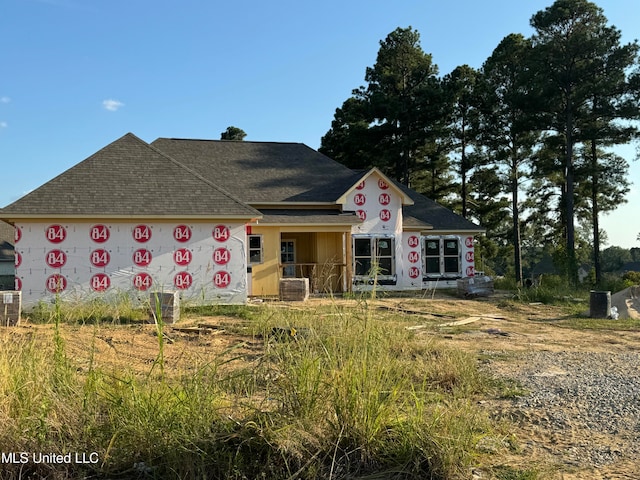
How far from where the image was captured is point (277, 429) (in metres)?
3.68

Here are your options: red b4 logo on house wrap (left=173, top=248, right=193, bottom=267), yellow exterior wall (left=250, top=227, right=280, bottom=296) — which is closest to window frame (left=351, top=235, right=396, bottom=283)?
Result: yellow exterior wall (left=250, top=227, right=280, bottom=296)

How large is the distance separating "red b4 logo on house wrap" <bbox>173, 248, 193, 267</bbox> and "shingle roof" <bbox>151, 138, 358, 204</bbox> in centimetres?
508

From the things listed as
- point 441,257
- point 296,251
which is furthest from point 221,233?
point 441,257

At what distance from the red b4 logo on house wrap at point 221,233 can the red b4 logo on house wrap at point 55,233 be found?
4172 mm

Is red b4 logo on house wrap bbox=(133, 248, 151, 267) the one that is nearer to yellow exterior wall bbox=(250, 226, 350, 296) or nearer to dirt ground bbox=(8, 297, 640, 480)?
dirt ground bbox=(8, 297, 640, 480)

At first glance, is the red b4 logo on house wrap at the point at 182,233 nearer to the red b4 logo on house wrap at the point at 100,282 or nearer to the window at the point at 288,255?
the red b4 logo on house wrap at the point at 100,282

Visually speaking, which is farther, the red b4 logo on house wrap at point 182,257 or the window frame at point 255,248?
the window frame at point 255,248

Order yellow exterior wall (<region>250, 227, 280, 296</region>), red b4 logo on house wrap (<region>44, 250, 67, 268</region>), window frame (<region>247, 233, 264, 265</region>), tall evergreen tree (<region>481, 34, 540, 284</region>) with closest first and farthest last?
red b4 logo on house wrap (<region>44, 250, 67, 268</region>)
yellow exterior wall (<region>250, 227, 280, 296</region>)
window frame (<region>247, 233, 264, 265</region>)
tall evergreen tree (<region>481, 34, 540, 284</region>)

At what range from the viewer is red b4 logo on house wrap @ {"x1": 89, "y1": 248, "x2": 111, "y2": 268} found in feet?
47.4

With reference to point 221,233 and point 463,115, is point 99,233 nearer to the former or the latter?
point 221,233

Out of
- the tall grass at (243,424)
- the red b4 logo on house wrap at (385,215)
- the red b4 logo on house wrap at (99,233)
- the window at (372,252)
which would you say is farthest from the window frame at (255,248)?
the tall grass at (243,424)

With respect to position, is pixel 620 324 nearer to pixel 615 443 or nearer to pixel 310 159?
pixel 615 443

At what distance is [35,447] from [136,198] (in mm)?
12053

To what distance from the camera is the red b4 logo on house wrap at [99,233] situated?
1448 centimetres
